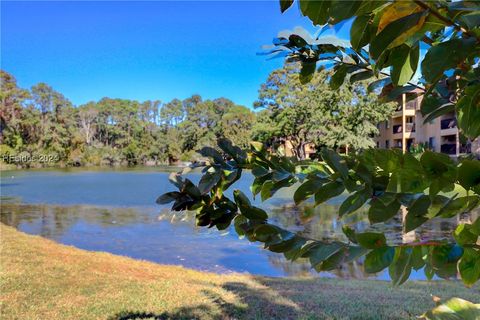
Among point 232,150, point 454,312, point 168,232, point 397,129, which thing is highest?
point 397,129

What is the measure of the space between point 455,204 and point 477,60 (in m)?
0.37

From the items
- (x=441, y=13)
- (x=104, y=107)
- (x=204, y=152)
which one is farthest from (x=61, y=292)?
(x=104, y=107)

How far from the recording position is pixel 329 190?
2.59ft

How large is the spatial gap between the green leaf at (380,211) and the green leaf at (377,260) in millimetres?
71

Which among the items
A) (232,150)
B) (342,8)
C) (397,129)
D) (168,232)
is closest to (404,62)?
(342,8)

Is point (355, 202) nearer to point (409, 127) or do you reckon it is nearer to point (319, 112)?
point (319, 112)

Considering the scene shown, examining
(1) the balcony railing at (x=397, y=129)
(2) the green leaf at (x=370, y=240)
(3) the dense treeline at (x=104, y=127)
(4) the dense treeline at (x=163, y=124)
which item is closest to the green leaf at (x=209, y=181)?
(2) the green leaf at (x=370, y=240)

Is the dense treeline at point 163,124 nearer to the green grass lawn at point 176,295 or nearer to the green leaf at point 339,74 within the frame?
the green grass lawn at point 176,295

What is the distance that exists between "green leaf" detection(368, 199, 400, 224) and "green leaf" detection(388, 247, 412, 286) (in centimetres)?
6

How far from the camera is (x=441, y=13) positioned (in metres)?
0.55

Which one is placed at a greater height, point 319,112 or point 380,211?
point 319,112

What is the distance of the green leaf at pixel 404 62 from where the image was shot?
0.60m

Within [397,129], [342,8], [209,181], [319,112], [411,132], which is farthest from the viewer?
[397,129]

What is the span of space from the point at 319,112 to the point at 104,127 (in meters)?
50.0
